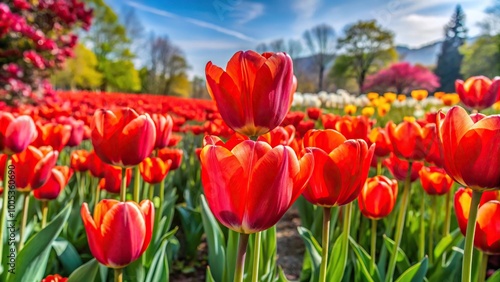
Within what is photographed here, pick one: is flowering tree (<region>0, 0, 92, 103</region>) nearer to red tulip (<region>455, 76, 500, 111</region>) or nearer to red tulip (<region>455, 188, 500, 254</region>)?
red tulip (<region>455, 76, 500, 111</region>)

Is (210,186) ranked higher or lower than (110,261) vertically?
higher

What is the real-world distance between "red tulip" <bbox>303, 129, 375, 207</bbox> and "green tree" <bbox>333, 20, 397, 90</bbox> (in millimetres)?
35991

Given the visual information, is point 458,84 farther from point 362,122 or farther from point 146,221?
point 146,221

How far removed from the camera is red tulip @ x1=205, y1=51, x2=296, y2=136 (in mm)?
750

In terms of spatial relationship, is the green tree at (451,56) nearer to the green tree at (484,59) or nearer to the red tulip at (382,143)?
the green tree at (484,59)

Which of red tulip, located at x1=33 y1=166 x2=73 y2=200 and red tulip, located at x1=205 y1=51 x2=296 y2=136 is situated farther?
red tulip, located at x1=33 y1=166 x2=73 y2=200

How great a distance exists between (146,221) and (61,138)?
3.14 feet

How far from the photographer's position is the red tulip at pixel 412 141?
4.09 feet

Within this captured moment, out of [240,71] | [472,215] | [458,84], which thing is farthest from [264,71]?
[458,84]

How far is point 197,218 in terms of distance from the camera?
2.15 metres

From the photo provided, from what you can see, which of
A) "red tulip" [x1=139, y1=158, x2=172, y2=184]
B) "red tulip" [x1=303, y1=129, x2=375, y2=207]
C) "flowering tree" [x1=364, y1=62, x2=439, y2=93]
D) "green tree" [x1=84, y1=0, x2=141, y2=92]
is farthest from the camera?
"green tree" [x1=84, y1=0, x2=141, y2=92]

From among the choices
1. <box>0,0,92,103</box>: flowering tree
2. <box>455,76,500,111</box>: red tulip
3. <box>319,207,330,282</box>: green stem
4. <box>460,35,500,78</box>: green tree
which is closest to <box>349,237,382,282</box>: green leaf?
<box>319,207,330,282</box>: green stem

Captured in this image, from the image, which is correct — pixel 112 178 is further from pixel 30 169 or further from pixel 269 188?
pixel 269 188

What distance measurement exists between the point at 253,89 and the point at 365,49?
3850cm
